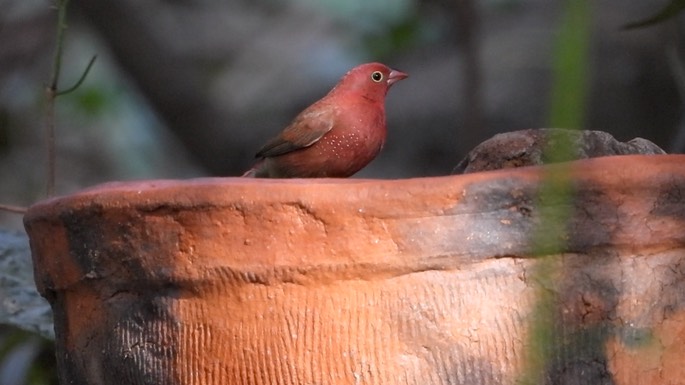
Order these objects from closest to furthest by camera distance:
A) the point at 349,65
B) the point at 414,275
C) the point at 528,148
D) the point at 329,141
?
the point at 414,275 < the point at 528,148 < the point at 329,141 < the point at 349,65

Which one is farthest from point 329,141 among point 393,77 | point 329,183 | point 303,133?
point 329,183

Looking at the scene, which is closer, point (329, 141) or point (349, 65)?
point (329, 141)

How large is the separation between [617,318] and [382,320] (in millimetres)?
288

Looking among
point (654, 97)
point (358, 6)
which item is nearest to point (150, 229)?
point (654, 97)

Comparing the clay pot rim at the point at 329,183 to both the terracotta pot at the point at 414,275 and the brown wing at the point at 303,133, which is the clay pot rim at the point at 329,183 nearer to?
the terracotta pot at the point at 414,275

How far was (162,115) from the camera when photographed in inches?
181

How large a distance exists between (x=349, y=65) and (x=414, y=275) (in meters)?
3.86

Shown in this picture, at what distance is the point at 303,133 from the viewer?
98.2 inches

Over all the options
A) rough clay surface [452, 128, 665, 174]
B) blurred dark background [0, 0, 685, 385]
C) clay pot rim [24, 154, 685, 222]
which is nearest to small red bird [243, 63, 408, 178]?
rough clay surface [452, 128, 665, 174]

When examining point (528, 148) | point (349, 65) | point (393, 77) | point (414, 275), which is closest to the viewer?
point (414, 275)

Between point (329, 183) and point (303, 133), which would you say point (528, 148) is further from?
point (303, 133)

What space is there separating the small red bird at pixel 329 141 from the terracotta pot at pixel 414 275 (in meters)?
0.88

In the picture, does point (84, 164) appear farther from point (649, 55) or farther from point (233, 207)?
point (233, 207)

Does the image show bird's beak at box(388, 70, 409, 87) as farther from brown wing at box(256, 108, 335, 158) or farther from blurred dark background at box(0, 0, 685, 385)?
blurred dark background at box(0, 0, 685, 385)
